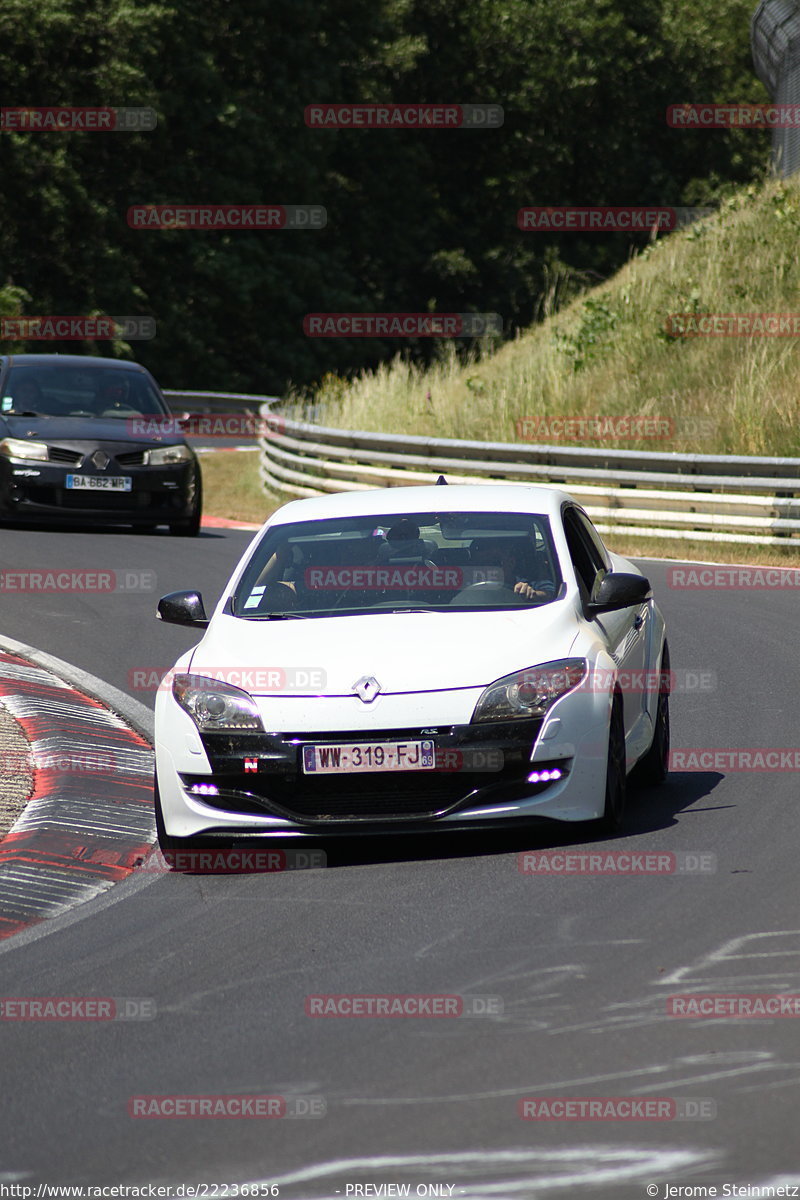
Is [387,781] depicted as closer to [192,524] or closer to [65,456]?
[65,456]

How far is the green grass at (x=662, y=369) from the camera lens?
24.3 metres

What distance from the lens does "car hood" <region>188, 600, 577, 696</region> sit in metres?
7.36

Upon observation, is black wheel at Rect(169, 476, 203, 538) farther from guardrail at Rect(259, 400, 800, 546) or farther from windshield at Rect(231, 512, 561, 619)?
windshield at Rect(231, 512, 561, 619)

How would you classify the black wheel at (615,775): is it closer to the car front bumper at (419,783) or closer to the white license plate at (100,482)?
the car front bumper at (419,783)

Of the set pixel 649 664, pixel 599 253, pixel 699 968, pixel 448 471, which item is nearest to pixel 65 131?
pixel 599 253

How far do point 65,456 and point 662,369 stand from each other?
10.4m

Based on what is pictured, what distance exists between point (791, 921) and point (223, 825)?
230cm

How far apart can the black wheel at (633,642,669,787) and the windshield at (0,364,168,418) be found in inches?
498

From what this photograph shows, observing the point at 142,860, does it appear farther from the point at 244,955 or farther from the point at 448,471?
the point at 448,471

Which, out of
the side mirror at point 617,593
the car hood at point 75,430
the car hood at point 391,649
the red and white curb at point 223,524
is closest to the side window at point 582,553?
the side mirror at point 617,593

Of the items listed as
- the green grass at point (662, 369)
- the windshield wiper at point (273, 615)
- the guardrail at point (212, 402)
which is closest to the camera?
the windshield wiper at point (273, 615)

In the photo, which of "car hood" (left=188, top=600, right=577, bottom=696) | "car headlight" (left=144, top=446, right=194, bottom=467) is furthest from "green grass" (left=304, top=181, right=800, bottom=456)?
"car hood" (left=188, top=600, right=577, bottom=696)

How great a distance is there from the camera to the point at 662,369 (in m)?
27.1

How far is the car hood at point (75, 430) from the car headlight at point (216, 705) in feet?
41.0
